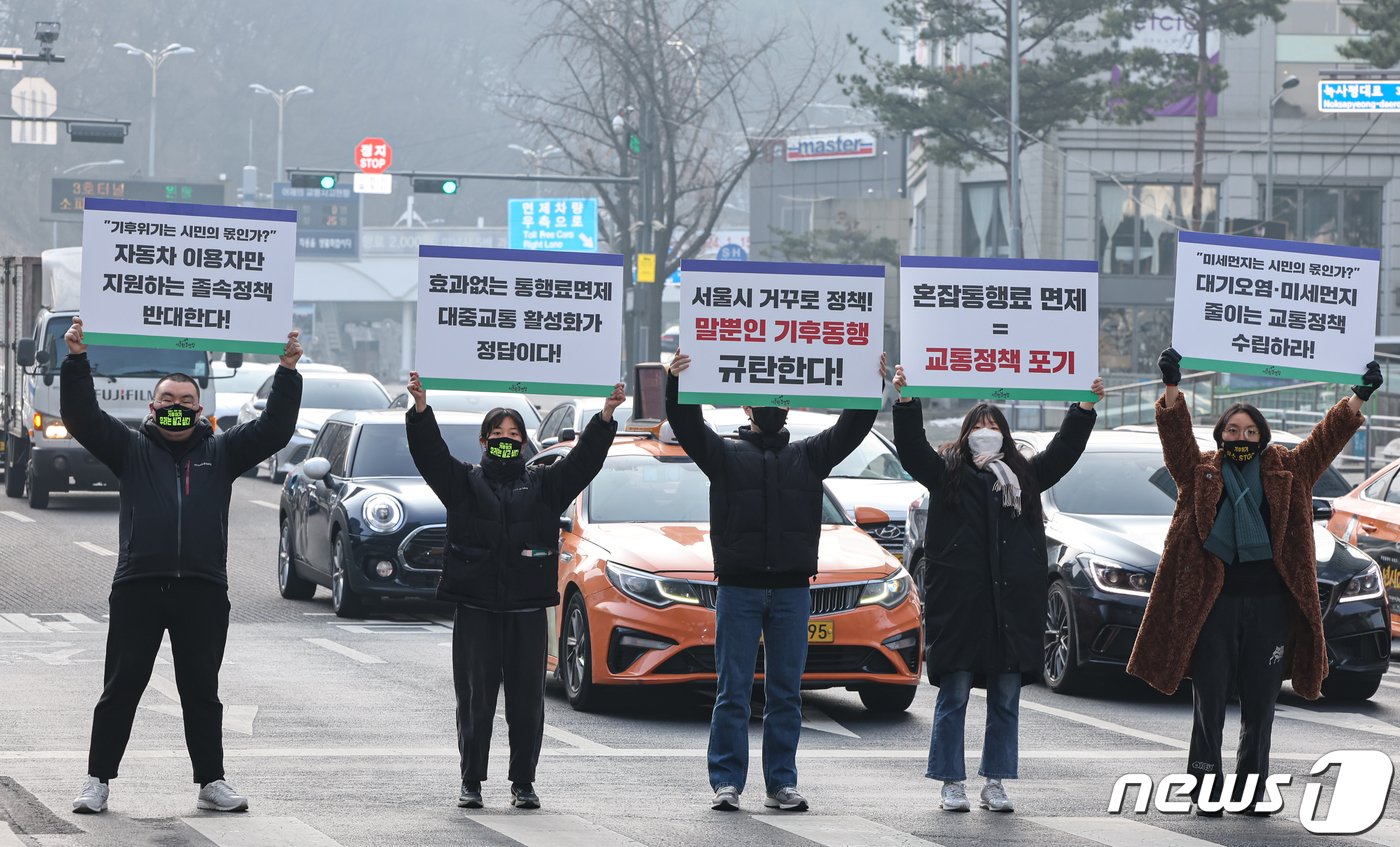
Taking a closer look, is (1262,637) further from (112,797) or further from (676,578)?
(112,797)

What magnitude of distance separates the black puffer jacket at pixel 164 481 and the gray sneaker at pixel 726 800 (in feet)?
7.07

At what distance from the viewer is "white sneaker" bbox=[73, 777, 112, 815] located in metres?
8.26

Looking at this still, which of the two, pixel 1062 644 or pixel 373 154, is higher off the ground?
pixel 373 154

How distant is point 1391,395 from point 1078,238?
1039 inches

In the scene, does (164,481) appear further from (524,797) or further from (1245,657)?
(1245,657)

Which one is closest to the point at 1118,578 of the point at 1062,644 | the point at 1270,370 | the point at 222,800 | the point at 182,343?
the point at 1062,644

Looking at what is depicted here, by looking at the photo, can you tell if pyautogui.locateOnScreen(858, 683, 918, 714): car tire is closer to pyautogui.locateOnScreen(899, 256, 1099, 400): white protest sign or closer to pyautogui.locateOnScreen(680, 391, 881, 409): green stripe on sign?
pyautogui.locateOnScreen(899, 256, 1099, 400): white protest sign

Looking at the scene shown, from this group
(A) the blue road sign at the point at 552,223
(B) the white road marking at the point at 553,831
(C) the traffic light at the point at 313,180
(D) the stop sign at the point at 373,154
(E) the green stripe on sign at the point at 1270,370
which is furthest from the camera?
(A) the blue road sign at the point at 552,223

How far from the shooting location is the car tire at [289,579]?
59.6 feet

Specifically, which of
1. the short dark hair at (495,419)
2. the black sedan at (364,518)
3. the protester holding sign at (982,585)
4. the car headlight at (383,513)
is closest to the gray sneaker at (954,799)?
the protester holding sign at (982,585)

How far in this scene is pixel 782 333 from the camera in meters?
9.62

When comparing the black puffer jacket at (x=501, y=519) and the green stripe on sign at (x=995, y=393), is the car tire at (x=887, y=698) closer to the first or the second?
the green stripe on sign at (x=995, y=393)

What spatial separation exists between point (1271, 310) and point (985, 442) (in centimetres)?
197

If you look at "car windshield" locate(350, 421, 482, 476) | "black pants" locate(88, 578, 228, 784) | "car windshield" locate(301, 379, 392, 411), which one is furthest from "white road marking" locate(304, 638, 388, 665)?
"car windshield" locate(301, 379, 392, 411)
